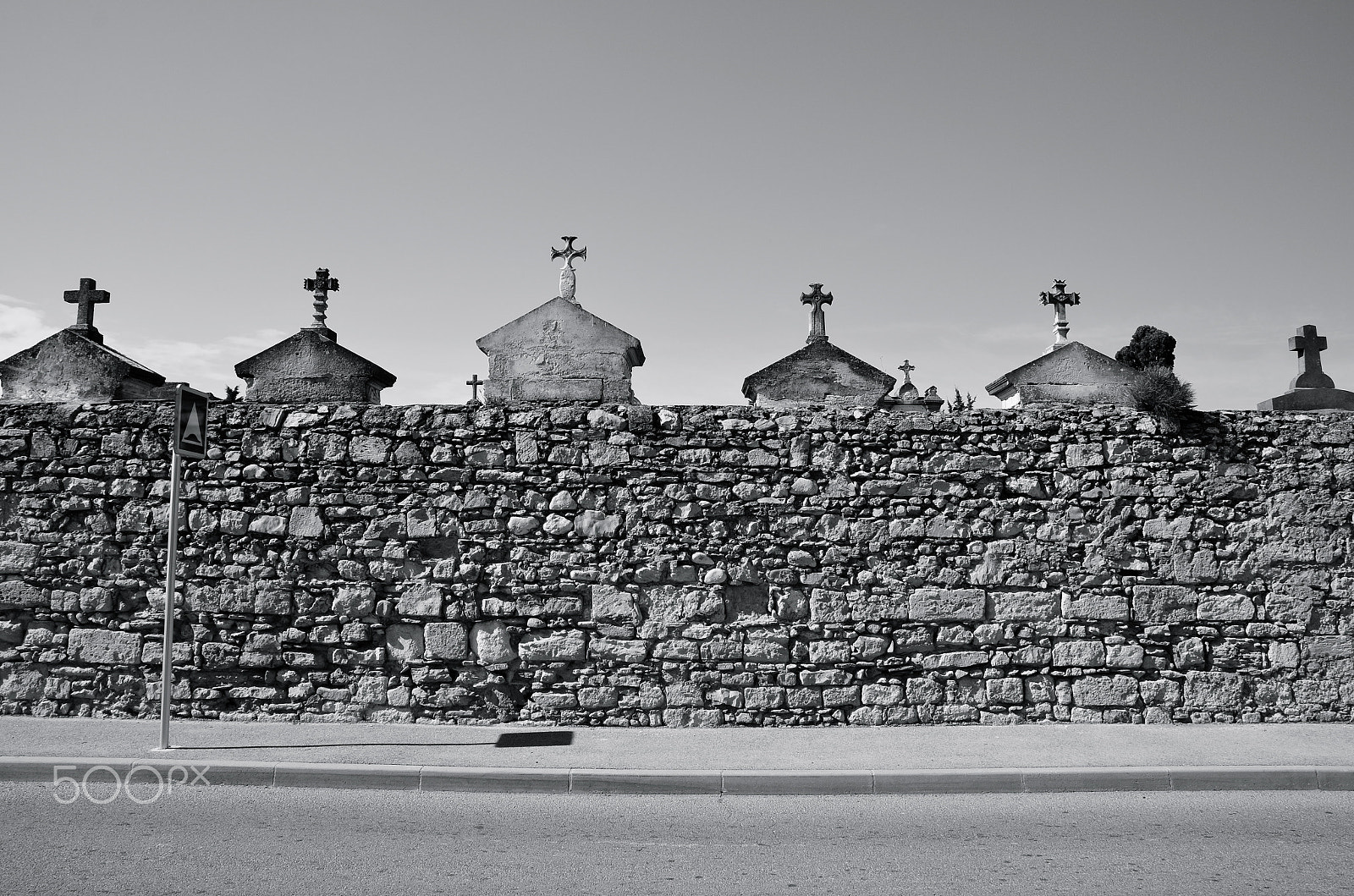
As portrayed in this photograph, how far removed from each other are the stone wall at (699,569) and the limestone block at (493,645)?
2 cm

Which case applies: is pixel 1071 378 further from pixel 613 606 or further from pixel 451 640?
pixel 451 640

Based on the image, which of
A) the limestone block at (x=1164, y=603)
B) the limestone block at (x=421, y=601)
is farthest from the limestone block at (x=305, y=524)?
the limestone block at (x=1164, y=603)

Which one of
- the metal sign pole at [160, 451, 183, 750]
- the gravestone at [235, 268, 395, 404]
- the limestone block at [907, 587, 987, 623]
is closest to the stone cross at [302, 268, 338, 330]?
the gravestone at [235, 268, 395, 404]

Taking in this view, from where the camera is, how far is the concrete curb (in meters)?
6.38

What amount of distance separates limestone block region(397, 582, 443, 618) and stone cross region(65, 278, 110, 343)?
14.6 feet

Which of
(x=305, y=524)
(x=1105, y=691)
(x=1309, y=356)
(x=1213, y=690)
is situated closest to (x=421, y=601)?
(x=305, y=524)

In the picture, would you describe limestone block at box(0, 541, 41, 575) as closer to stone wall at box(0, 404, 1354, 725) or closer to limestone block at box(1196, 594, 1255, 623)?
stone wall at box(0, 404, 1354, 725)

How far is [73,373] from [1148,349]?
2833cm

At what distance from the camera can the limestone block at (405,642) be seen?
8.10 metres

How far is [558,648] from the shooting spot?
26.4ft

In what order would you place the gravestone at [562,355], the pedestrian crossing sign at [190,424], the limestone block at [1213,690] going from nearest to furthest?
the pedestrian crossing sign at [190,424] → the limestone block at [1213,690] → the gravestone at [562,355]

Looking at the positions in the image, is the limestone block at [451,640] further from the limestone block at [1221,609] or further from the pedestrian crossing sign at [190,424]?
the limestone block at [1221,609]

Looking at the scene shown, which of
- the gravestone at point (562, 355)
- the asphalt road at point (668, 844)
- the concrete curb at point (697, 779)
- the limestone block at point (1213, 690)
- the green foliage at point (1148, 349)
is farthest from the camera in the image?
the green foliage at point (1148, 349)

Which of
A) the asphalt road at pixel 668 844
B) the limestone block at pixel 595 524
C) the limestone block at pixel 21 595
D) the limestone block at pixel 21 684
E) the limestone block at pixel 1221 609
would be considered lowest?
the asphalt road at pixel 668 844
